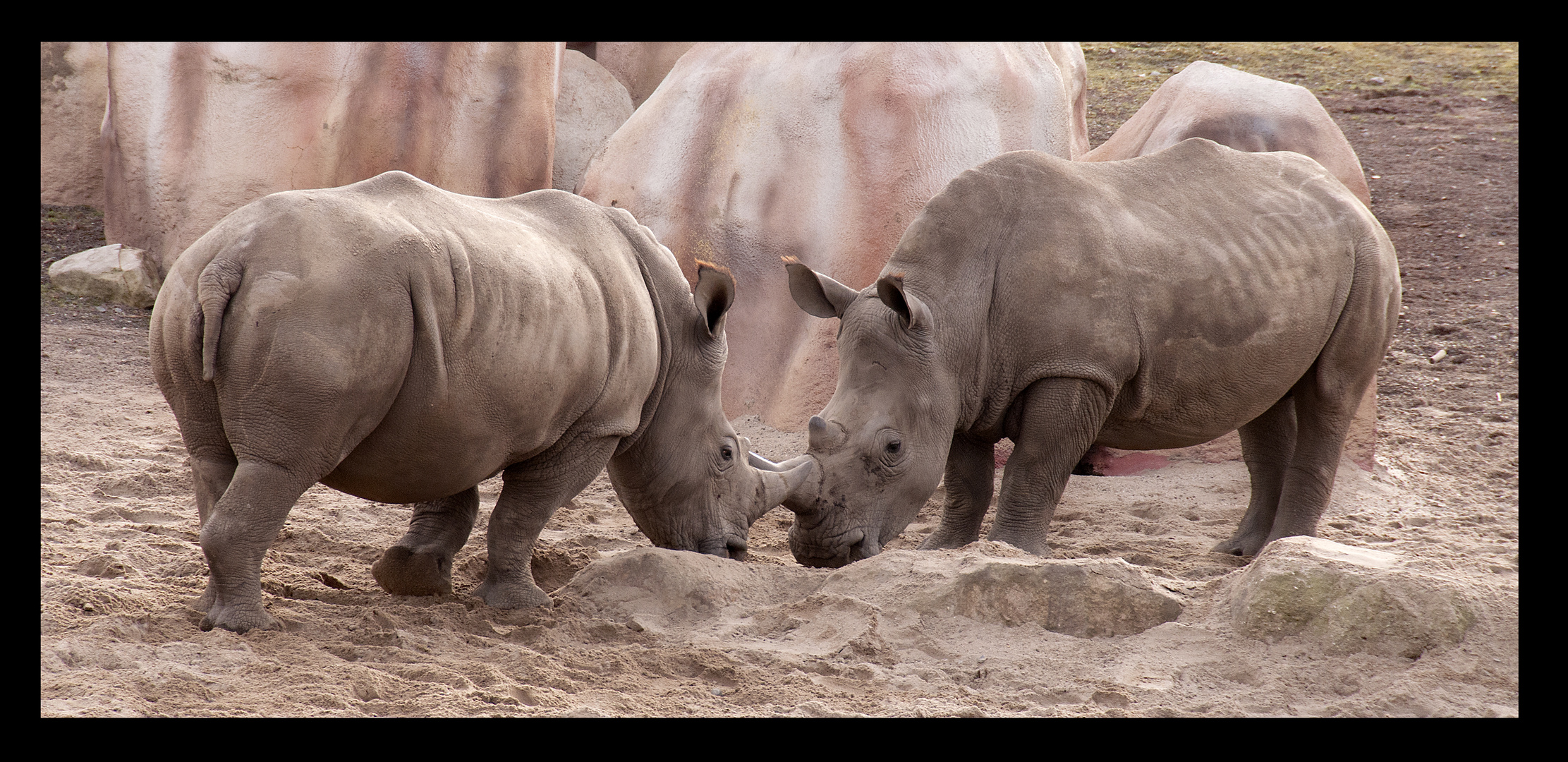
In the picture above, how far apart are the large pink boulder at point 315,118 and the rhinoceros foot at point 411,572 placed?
15.4ft

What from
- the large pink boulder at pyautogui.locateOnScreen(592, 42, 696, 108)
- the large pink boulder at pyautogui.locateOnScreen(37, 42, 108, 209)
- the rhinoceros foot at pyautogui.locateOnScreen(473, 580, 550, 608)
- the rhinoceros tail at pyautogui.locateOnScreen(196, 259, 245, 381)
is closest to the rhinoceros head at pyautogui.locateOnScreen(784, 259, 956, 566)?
the rhinoceros foot at pyautogui.locateOnScreen(473, 580, 550, 608)

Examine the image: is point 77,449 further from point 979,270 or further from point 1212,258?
point 1212,258

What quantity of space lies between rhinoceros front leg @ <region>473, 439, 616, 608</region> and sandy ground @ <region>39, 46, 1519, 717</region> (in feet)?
0.46

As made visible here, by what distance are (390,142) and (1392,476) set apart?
251 inches

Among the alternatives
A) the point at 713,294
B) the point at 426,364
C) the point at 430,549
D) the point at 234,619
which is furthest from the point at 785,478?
the point at 234,619

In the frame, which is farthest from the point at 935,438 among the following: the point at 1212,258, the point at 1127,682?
the point at 1127,682

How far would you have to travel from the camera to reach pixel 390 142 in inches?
358

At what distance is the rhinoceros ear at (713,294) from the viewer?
5.22 m

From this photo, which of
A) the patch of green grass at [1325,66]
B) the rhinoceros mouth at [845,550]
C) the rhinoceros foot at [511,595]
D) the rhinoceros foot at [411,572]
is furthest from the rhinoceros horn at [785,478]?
the patch of green grass at [1325,66]

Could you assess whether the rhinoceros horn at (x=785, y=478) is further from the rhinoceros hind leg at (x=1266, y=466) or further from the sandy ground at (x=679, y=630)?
the rhinoceros hind leg at (x=1266, y=466)

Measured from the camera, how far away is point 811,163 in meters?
8.13

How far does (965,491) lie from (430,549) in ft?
7.73

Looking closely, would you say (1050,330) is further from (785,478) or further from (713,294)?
(713,294)

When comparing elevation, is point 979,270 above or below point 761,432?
above
